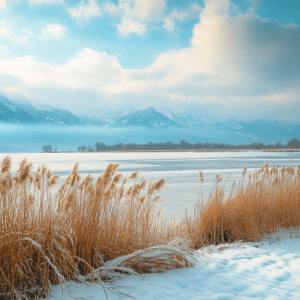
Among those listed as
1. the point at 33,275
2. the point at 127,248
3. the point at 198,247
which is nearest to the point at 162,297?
the point at 127,248

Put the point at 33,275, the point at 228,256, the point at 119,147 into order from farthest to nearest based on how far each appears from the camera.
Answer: the point at 119,147
the point at 228,256
the point at 33,275

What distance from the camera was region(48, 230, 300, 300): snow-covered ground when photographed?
3.03 m

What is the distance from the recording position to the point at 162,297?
298 centimetres

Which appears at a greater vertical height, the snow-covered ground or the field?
the field

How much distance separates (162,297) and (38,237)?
4.81 feet

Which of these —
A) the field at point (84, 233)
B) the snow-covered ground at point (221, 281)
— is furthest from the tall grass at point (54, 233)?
the snow-covered ground at point (221, 281)

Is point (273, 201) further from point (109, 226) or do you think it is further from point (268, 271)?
point (109, 226)

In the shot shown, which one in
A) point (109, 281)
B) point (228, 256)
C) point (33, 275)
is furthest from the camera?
point (228, 256)

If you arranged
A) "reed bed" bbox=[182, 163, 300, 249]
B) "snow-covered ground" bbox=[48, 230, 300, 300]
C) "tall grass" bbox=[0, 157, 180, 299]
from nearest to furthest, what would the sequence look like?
"tall grass" bbox=[0, 157, 180, 299] → "snow-covered ground" bbox=[48, 230, 300, 300] → "reed bed" bbox=[182, 163, 300, 249]

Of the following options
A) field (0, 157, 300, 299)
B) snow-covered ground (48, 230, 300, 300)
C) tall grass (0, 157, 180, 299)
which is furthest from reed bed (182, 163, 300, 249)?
tall grass (0, 157, 180, 299)

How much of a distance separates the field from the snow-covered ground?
16 centimetres

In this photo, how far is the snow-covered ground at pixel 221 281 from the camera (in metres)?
3.03

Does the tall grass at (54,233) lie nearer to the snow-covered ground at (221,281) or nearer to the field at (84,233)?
the field at (84,233)

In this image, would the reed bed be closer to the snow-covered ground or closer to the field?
the field
